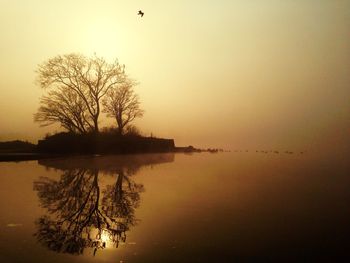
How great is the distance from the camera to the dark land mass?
37.3 meters

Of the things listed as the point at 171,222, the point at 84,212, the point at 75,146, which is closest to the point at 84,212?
the point at 84,212

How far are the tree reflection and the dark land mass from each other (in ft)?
54.7

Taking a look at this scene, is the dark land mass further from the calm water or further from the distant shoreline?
the calm water

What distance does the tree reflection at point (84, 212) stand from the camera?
27.5ft

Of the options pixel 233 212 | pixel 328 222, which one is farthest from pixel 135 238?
pixel 328 222

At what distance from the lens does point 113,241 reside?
8281 millimetres

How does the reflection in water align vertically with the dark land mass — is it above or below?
below

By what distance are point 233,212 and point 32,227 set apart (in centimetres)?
556

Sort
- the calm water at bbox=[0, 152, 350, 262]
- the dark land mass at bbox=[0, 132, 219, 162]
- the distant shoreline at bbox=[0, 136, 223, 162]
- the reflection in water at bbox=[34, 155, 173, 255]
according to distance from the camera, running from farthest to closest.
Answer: the dark land mass at bbox=[0, 132, 219, 162] → the distant shoreline at bbox=[0, 136, 223, 162] → the reflection in water at bbox=[34, 155, 173, 255] → the calm water at bbox=[0, 152, 350, 262]

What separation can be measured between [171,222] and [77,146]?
31.6m

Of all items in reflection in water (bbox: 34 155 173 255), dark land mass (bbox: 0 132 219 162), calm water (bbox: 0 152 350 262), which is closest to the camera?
calm water (bbox: 0 152 350 262)

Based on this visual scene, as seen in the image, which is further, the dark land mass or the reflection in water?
the dark land mass

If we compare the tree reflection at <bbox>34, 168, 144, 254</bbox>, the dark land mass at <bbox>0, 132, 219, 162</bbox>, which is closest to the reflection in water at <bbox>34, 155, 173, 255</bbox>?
the tree reflection at <bbox>34, 168, 144, 254</bbox>

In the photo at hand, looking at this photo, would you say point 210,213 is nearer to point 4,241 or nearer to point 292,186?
point 4,241
